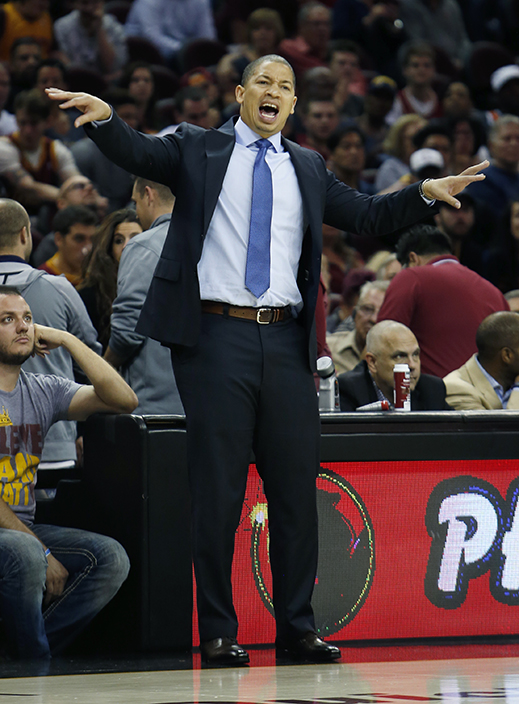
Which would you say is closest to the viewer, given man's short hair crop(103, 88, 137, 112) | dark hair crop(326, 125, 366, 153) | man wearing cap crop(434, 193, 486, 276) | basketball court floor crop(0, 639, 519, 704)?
basketball court floor crop(0, 639, 519, 704)

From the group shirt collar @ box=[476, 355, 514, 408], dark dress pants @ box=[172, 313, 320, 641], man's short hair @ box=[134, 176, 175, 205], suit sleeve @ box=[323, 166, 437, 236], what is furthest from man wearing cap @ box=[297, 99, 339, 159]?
dark dress pants @ box=[172, 313, 320, 641]

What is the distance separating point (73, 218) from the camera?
617 cm

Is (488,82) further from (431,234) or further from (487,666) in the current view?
(487,666)

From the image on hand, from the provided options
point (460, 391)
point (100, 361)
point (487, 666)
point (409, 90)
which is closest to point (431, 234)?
point (460, 391)

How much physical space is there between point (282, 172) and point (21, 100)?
492 centimetres

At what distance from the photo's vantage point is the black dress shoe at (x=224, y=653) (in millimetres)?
3387

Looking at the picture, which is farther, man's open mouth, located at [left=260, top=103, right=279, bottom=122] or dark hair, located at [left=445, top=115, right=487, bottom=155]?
dark hair, located at [left=445, top=115, right=487, bottom=155]

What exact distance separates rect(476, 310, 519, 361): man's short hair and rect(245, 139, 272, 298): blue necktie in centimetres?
212

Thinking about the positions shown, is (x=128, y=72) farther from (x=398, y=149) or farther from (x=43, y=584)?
(x=43, y=584)

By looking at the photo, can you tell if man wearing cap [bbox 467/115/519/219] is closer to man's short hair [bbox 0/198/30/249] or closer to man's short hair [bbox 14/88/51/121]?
man's short hair [bbox 14/88/51/121]

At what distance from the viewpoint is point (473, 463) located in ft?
13.8

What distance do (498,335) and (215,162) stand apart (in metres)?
2.26

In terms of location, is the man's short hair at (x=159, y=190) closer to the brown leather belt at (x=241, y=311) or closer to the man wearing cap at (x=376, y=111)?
the brown leather belt at (x=241, y=311)

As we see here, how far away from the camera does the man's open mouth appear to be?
3.57 meters
